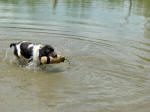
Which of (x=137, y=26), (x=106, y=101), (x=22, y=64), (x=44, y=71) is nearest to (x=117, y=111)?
(x=106, y=101)

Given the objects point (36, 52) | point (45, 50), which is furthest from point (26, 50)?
point (45, 50)

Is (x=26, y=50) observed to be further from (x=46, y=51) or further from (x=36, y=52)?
(x=46, y=51)

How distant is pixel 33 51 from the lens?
707 centimetres

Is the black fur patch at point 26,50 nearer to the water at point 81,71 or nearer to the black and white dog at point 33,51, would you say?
the black and white dog at point 33,51

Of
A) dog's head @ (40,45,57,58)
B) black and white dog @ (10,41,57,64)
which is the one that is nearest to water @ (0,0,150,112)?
black and white dog @ (10,41,57,64)

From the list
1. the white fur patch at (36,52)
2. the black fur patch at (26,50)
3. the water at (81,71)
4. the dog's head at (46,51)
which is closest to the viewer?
the water at (81,71)

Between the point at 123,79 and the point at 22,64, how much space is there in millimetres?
3080

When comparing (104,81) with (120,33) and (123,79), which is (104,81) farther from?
(120,33)

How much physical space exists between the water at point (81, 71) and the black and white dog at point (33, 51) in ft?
1.49

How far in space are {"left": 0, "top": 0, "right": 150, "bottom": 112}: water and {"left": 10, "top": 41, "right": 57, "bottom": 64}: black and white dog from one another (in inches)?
17.9

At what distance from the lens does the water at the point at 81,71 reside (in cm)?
573

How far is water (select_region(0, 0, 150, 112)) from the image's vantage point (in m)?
5.73

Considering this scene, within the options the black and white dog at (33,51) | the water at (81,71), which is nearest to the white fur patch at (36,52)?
the black and white dog at (33,51)

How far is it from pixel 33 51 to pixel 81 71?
153 cm
